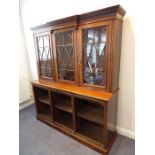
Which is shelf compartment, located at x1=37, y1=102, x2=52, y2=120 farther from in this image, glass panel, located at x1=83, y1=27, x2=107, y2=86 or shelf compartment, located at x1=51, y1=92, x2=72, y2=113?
glass panel, located at x1=83, y1=27, x2=107, y2=86

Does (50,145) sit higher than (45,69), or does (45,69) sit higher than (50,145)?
(45,69)

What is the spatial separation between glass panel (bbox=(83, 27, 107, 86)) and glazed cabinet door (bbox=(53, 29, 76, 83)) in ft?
0.74

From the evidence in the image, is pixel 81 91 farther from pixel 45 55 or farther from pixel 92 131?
pixel 45 55

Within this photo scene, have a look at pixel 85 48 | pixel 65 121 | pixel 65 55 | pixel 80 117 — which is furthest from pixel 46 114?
pixel 85 48

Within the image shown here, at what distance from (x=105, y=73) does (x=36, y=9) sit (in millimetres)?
2032

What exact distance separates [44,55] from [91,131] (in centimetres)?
163

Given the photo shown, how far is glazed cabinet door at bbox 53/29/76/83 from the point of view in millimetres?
1878

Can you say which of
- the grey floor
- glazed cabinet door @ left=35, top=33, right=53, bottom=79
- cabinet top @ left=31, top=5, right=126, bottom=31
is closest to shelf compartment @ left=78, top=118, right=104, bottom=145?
the grey floor

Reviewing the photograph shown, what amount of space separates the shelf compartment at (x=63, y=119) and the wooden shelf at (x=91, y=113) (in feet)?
1.27

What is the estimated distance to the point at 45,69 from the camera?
2.40 metres

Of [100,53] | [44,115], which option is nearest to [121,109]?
[100,53]

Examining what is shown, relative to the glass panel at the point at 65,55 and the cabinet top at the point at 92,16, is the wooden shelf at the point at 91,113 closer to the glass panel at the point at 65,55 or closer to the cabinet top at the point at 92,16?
the glass panel at the point at 65,55

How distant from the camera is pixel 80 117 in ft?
6.53
